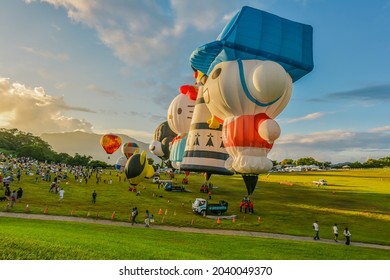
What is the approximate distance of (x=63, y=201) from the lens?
29.4m

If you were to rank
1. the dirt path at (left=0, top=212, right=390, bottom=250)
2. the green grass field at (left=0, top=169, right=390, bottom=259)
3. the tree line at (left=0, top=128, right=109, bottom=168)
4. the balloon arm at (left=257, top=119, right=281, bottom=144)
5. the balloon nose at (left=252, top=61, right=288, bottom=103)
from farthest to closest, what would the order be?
1. the tree line at (left=0, top=128, right=109, bottom=168)
2. the dirt path at (left=0, top=212, right=390, bottom=250)
3. the balloon arm at (left=257, top=119, right=281, bottom=144)
4. the balloon nose at (left=252, top=61, right=288, bottom=103)
5. the green grass field at (left=0, top=169, right=390, bottom=259)

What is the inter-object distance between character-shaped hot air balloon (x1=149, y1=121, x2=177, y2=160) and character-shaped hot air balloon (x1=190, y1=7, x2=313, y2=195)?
3119cm

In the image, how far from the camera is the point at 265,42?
23.7 meters

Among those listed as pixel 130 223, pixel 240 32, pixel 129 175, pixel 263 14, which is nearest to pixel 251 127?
pixel 240 32

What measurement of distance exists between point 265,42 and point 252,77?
3936mm

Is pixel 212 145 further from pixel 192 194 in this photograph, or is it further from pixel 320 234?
pixel 320 234

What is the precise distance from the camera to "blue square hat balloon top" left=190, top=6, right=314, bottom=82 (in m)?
23.4

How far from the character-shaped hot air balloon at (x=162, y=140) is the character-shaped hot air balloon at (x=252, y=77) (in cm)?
3119

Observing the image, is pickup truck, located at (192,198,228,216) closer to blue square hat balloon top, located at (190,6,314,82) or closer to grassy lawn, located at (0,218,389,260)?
grassy lawn, located at (0,218,389,260)

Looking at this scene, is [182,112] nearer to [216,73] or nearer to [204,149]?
[204,149]

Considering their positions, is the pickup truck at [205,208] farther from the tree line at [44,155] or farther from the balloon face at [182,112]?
the tree line at [44,155]

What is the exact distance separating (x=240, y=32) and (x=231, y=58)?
1.94m

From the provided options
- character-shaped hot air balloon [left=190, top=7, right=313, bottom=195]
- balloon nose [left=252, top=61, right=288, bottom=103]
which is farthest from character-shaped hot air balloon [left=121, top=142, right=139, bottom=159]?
balloon nose [left=252, top=61, right=288, bottom=103]

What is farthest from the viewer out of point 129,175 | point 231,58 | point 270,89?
point 129,175
